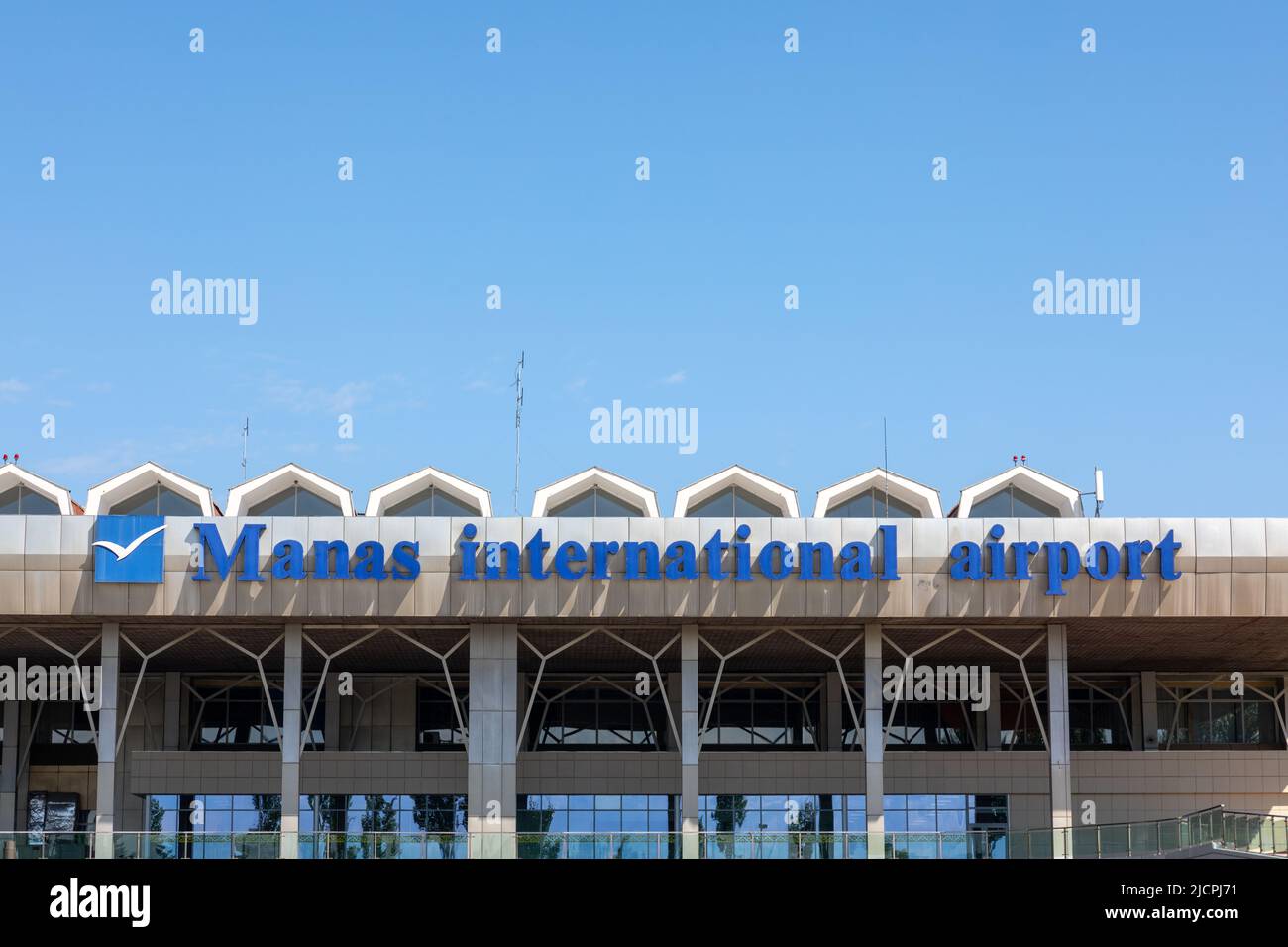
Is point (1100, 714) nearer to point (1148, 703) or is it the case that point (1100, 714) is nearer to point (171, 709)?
point (1148, 703)

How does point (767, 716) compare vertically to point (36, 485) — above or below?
below

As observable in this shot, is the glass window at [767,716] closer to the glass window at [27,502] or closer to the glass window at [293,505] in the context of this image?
the glass window at [293,505]

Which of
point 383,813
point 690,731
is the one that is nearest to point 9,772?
point 383,813

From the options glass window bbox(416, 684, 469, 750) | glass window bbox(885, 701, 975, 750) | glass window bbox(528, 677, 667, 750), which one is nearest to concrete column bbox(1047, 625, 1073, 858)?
glass window bbox(885, 701, 975, 750)

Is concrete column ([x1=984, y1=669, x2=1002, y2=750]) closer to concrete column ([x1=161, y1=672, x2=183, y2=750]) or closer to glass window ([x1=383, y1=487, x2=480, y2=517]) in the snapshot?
glass window ([x1=383, y1=487, x2=480, y2=517])

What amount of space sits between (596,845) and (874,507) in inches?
631

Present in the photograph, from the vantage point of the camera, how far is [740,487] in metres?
53.4

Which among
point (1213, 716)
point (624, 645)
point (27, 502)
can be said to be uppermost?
point (27, 502)

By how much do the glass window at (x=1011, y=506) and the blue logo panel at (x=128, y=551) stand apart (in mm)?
26377

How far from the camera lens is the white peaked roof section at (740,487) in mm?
52938

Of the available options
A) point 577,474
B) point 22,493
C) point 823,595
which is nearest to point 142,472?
point 22,493

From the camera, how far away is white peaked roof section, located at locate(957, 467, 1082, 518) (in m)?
54.3
